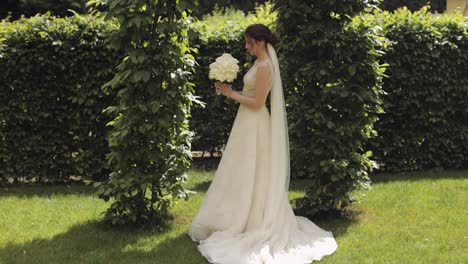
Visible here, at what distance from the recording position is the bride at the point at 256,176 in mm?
5754

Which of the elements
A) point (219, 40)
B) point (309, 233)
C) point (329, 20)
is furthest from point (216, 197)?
point (219, 40)

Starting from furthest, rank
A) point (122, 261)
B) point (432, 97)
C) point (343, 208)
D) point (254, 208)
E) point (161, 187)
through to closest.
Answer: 1. point (432, 97)
2. point (343, 208)
3. point (161, 187)
4. point (254, 208)
5. point (122, 261)

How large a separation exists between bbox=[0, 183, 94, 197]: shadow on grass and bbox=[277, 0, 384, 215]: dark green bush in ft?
10.5

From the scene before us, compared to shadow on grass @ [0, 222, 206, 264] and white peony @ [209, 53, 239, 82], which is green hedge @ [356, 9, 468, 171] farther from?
shadow on grass @ [0, 222, 206, 264]

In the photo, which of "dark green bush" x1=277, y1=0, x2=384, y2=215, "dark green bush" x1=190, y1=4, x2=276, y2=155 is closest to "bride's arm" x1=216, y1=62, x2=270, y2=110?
"dark green bush" x1=277, y1=0, x2=384, y2=215

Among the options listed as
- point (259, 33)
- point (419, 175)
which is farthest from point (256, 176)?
point (419, 175)

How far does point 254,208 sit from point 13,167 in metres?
4.34

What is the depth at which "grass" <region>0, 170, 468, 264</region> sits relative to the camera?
5391mm

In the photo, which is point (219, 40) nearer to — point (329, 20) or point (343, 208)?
point (329, 20)

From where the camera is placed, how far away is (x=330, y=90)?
6.56 meters

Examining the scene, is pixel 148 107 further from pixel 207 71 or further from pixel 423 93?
pixel 423 93

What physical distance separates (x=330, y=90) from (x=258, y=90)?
3.71 feet

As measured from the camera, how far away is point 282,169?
5945 mm

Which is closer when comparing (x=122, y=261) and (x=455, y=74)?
(x=122, y=261)
